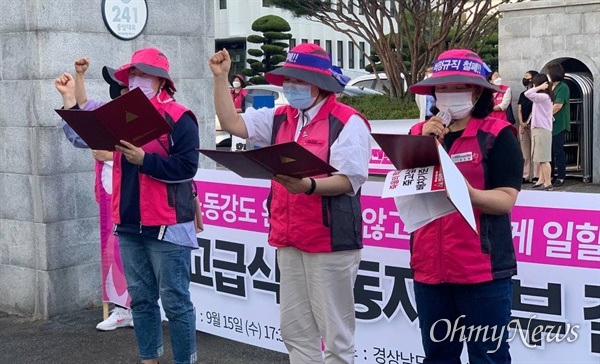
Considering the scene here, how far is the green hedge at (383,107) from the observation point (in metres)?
19.0

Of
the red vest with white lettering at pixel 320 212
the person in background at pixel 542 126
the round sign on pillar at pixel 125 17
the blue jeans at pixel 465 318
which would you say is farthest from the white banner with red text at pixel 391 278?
the person in background at pixel 542 126

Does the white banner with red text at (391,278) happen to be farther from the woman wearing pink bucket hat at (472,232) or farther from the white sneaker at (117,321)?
the white sneaker at (117,321)

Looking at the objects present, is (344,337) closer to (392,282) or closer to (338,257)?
(338,257)

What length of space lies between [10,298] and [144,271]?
2.68m

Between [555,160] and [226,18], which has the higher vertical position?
[226,18]

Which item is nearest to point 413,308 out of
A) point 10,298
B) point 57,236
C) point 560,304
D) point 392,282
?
point 392,282

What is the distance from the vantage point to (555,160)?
14.1 metres

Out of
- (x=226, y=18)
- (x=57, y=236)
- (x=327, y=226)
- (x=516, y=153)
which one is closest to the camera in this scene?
(x=516, y=153)

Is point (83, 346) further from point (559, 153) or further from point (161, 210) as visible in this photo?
point (559, 153)

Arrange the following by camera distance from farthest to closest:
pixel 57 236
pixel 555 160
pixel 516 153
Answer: pixel 555 160
pixel 57 236
pixel 516 153

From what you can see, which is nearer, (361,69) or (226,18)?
(226,18)

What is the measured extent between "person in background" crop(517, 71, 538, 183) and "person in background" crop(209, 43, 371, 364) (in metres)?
10.4

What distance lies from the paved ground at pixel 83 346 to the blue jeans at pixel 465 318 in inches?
84.5

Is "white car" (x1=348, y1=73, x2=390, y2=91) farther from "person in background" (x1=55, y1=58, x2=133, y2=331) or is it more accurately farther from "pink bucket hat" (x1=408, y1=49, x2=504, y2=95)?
"pink bucket hat" (x1=408, y1=49, x2=504, y2=95)
